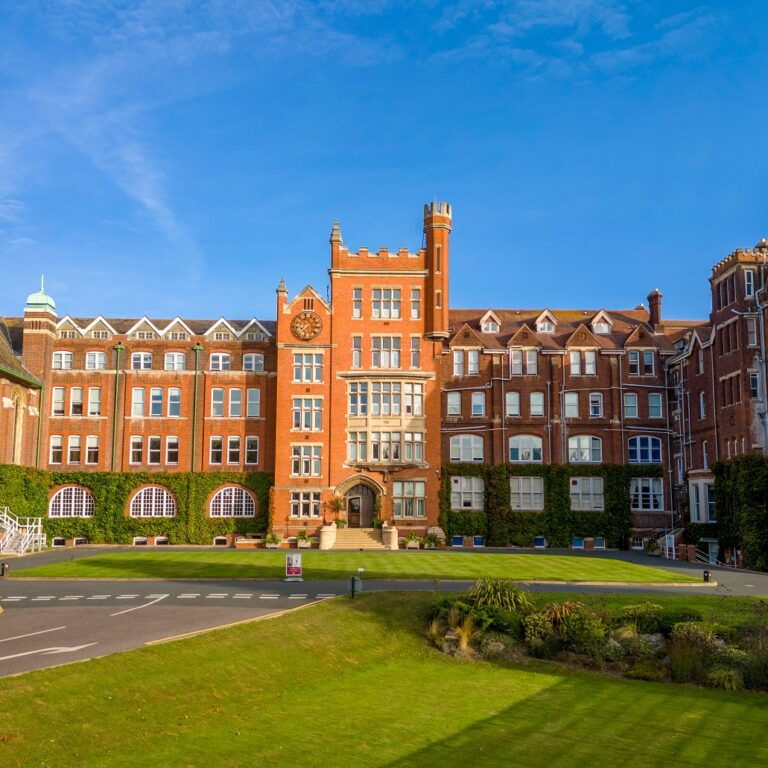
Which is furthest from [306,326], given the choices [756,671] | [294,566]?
[756,671]

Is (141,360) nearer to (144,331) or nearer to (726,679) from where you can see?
(144,331)

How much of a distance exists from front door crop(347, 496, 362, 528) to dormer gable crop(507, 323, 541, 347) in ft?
54.6

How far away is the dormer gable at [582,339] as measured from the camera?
66750 millimetres

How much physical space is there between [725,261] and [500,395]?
18881 mm

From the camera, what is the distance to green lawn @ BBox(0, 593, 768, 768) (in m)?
14.8

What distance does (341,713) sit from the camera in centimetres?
1756

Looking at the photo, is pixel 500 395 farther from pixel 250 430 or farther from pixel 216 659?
pixel 216 659

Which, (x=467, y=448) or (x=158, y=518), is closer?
(x=158, y=518)

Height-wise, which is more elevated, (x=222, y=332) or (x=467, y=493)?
(x=222, y=332)

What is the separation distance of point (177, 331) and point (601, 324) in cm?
3326

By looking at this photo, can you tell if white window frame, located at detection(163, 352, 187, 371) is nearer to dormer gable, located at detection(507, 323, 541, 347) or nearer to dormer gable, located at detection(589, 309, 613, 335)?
dormer gable, located at detection(507, 323, 541, 347)

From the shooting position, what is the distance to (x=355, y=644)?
78.5 feet

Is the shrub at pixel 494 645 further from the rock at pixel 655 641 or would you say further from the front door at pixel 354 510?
the front door at pixel 354 510

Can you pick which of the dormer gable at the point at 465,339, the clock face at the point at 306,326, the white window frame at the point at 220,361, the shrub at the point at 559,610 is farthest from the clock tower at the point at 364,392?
the shrub at the point at 559,610
